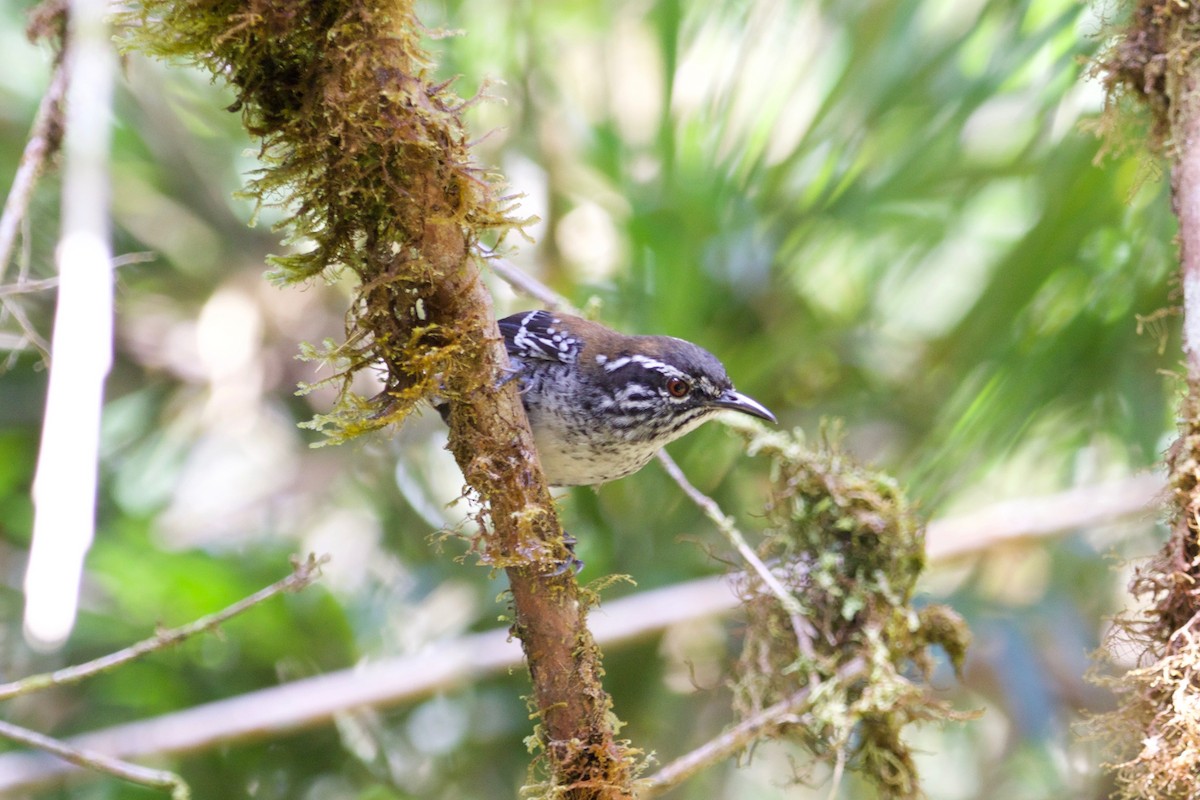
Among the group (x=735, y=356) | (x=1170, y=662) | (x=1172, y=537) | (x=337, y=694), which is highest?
(x=735, y=356)

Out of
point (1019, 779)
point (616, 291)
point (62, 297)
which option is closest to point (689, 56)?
point (616, 291)

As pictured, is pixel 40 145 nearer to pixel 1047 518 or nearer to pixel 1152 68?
pixel 1152 68

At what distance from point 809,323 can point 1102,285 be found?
1120 millimetres

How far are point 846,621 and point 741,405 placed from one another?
749 millimetres

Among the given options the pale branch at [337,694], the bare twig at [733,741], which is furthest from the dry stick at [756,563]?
the pale branch at [337,694]

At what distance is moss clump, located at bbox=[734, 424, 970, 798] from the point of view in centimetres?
322

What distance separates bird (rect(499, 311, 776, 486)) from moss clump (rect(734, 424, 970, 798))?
0.32 metres

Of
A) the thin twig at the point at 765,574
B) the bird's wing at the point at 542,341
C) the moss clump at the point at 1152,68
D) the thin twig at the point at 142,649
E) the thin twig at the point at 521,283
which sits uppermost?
the thin twig at the point at 521,283

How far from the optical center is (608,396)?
3.37m

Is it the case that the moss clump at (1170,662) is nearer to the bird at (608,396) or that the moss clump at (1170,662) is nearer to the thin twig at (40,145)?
the bird at (608,396)

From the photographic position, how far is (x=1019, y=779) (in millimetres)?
4926

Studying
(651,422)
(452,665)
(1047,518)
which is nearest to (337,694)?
(452,665)

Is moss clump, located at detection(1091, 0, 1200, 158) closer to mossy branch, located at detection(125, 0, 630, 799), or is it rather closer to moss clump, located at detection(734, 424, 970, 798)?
moss clump, located at detection(734, 424, 970, 798)

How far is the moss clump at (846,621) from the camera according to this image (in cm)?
322
